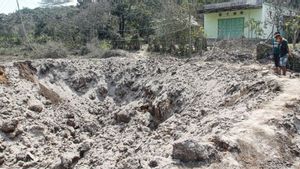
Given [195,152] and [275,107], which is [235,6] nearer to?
[275,107]

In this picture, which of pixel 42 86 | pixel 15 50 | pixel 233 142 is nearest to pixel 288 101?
pixel 233 142

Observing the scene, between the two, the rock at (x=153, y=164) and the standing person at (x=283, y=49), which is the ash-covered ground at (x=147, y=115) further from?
the standing person at (x=283, y=49)

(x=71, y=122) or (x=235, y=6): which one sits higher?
(x=235, y=6)

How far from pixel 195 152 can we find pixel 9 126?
6692 mm

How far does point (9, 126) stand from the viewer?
10789mm

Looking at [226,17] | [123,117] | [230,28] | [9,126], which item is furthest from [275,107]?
[226,17]

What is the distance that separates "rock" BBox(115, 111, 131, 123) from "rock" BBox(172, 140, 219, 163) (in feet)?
17.6

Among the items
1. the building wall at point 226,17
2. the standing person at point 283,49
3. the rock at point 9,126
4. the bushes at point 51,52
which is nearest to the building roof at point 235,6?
the building wall at point 226,17

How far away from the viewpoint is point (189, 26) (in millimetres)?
20531

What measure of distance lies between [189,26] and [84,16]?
1055 centimetres

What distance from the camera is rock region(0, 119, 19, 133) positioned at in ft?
35.3

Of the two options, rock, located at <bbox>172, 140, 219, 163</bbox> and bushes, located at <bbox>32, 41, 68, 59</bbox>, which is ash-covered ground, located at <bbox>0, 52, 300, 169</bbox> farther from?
bushes, located at <bbox>32, 41, 68, 59</bbox>

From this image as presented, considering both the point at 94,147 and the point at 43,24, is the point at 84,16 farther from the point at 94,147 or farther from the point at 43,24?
the point at 94,147

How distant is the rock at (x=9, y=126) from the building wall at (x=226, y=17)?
49.0 feet
